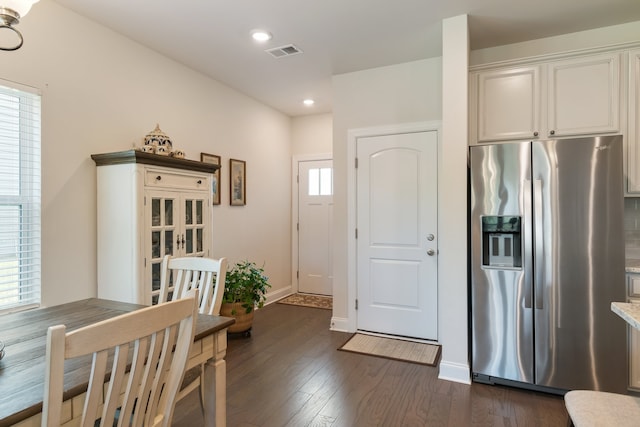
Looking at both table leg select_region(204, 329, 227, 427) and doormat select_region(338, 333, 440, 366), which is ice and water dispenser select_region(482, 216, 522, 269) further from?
table leg select_region(204, 329, 227, 427)

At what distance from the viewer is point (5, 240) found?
2.15 metres

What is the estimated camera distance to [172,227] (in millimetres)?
2752

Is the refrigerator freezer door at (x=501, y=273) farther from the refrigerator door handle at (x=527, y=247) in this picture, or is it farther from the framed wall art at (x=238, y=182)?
the framed wall art at (x=238, y=182)

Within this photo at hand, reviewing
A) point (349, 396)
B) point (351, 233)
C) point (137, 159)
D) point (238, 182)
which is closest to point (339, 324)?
point (351, 233)

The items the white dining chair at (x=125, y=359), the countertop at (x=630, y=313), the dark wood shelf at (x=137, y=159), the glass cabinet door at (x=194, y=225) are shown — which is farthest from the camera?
the glass cabinet door at (x=194, y=225)

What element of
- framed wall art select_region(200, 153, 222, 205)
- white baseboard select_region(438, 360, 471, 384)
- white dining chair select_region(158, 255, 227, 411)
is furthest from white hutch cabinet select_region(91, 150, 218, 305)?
white baseboard select_region(438, 360, 471, 384)

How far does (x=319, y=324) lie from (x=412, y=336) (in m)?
1.00

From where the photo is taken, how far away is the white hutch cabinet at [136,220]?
2449 millimetres

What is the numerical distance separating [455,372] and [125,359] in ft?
7.71

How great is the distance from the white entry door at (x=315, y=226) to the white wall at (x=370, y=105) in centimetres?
127

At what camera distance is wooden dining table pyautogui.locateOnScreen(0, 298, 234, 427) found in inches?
35.7

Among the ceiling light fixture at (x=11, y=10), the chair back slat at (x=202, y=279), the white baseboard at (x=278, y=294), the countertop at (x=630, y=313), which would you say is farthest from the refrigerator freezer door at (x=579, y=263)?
the white baseboard at (x=278, y=294)

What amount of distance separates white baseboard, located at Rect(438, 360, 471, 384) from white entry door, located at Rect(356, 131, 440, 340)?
708 millimetres

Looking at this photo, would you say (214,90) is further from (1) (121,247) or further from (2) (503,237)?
(2) (503,237)
